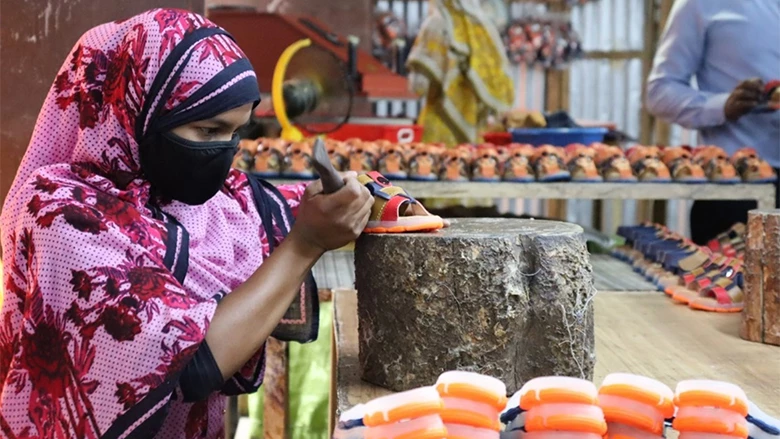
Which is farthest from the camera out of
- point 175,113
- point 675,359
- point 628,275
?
point 628,275

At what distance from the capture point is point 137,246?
5.26 ft

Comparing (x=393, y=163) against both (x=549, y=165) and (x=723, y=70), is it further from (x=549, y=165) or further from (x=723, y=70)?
(x=723, y=70)

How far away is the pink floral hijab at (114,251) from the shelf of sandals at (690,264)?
1442 mm

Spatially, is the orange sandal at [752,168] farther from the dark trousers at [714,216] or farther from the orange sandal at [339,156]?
the orange sandal at [339,156]

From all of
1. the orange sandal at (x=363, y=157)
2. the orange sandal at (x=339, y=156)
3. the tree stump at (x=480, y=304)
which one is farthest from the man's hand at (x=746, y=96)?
the tree stump at (x=480, y=304)

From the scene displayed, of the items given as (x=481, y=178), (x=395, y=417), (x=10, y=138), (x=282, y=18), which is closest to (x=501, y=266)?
(x=395, y=417)

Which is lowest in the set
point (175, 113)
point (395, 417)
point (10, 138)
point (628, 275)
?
point (628, 275)

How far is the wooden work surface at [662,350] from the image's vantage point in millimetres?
1836

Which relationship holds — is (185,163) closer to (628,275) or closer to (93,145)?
(93,145)

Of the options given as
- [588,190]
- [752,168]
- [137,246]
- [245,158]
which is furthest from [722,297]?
[245,158]

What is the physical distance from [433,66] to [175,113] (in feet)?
14.2

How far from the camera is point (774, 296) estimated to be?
2205 millimetres

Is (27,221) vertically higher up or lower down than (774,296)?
higher up

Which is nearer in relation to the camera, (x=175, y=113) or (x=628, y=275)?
(x=175, y=113)
